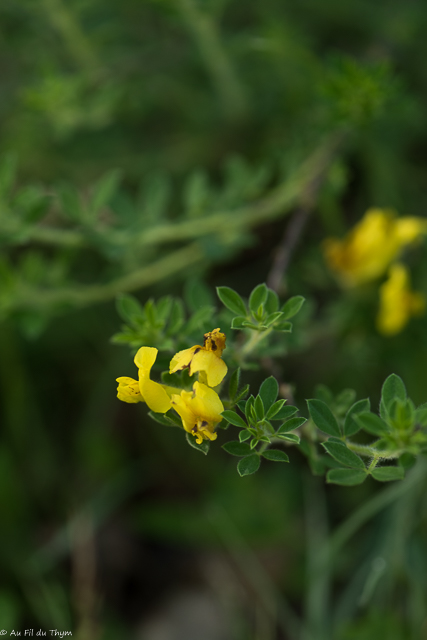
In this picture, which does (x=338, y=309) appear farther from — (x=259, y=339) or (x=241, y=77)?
(x=241, y=77)

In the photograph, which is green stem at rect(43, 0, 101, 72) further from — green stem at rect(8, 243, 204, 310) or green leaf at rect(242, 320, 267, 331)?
green leaf at rect(242, 320, 267, 331)

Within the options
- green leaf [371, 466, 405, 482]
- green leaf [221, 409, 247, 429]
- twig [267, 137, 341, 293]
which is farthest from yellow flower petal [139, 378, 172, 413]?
twig [267, 137, 341, 293]

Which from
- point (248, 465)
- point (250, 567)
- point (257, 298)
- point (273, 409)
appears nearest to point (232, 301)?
point (257, 298)

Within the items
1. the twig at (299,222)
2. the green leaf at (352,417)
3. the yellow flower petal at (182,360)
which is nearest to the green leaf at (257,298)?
the yellow flower petal at (182,360)

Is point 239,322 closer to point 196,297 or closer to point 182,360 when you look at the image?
point 182,360

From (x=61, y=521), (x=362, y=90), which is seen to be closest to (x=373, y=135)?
(x=362, y=90)

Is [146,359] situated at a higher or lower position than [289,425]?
higher
